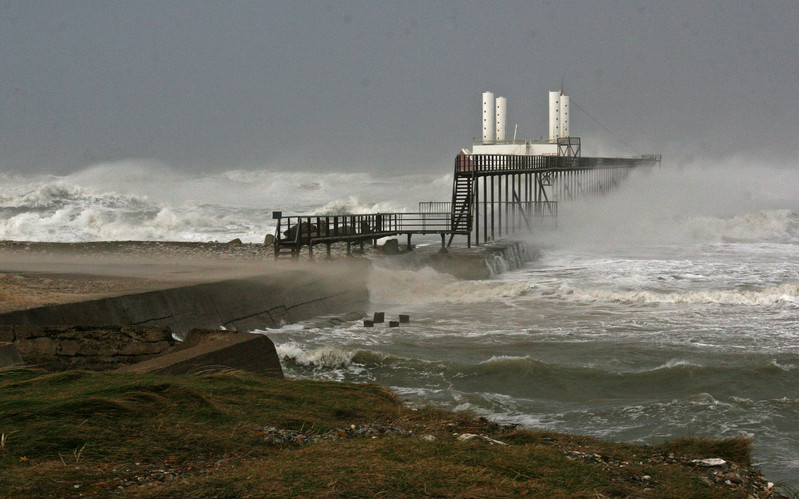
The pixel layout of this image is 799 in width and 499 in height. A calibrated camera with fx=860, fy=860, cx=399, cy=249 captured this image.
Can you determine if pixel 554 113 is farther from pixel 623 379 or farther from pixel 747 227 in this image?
pixel 623 379

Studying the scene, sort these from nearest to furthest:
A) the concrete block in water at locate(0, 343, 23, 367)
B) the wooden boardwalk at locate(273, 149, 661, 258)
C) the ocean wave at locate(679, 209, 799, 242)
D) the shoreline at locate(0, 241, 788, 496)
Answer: the concrete block in water at locate(0, 343, 23, 367) → the shoreline at locate(0, 241, 788, 496) → the wooden boardwalk at locate(273, 149, 661, 258) → the ocean wave at locate(679, 209, 799, 242)

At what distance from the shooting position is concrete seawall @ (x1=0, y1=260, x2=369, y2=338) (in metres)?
13.7

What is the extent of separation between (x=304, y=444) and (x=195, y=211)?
2385 inches

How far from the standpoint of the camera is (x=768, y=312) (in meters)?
21.0

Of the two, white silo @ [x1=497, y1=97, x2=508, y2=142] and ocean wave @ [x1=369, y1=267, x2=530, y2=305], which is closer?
ocean wave @ [x1=369, y1=267, x2=530, y2=305]

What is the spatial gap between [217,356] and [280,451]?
Result: 13.8 feet

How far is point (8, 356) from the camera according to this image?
8.71 meters

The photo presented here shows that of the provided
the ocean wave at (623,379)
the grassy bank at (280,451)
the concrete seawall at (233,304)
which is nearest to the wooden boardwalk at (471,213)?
the concrete seawall at (233,304)

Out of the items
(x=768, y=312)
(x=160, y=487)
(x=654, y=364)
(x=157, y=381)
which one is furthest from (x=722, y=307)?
(x=160, y=487)

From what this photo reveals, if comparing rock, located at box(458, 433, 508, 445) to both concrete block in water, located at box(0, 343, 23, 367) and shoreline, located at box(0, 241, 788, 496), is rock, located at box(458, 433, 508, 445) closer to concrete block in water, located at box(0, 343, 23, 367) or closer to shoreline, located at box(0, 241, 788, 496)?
concrete block in water, located at box(0, 343, 23, 367)

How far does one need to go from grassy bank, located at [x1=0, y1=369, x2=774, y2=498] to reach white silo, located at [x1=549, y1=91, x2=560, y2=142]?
68.0m

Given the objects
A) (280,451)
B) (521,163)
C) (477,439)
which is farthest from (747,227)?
(280,451)

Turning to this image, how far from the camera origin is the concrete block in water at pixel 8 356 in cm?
861

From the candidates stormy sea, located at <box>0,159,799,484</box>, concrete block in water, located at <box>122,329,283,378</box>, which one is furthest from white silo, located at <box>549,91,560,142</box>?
concrete block in water, located at <box>122,329,283,378</box>
